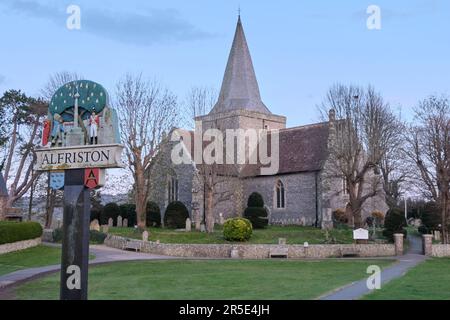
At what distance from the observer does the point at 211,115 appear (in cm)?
4384

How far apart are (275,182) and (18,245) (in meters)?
23.3

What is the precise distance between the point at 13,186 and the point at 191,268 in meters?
24.3

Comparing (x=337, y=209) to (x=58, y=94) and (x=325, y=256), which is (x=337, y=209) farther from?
(x=58, y=94)

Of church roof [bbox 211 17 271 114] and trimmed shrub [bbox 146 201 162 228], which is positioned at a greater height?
church roof [bbox 211 17 271 114]

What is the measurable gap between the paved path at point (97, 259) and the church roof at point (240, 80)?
2510 centimetres

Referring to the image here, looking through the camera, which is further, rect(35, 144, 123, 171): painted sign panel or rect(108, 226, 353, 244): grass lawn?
rect(108, 226, 353, 244): grass lawn

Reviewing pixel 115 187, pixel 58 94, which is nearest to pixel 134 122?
pixel 115 187

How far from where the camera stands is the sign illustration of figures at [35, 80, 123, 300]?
34.3ft

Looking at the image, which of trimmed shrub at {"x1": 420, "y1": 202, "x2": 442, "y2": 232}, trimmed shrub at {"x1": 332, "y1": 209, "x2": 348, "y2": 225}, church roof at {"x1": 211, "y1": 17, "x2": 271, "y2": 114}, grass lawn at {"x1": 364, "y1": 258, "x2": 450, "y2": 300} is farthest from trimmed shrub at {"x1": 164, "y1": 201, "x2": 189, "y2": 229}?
grass lawn at {"x1": 364, "y1": 258, "x2": 450, "y2": 300}

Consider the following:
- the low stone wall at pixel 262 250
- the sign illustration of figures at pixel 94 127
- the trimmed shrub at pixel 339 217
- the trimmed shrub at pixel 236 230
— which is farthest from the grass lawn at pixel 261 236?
the sign illustration of figures at pixel 94 127

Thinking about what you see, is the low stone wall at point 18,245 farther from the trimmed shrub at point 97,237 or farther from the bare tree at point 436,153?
the bare tree at point 436,153

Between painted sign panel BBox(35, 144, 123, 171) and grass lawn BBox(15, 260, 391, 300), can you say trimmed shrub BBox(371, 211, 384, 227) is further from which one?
painted sign panel BBox(35, 144, 123, 171)

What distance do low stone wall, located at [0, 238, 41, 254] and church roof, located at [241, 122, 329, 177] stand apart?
2104cm

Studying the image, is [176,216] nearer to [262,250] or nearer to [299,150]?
[299,150]
